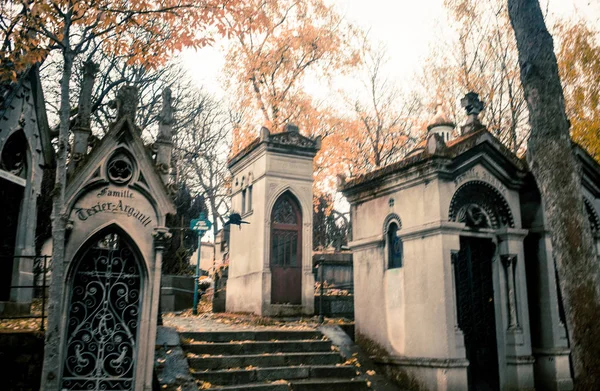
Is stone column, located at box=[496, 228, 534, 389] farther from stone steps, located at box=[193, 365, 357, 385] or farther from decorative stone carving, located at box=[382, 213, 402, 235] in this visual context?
stone steps, located at box=[193, 365, 357, 385]

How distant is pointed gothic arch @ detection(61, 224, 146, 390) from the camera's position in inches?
255

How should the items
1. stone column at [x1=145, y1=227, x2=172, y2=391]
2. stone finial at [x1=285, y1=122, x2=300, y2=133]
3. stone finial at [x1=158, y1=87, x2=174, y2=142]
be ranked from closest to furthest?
stone column at [x1=145, y1=227, x2=172, y2=391] < stone finial at [x1=158, y1=87, x2=174, y2=142] < stone finial at [x1=285, y1=122, x2=300, y2=133]

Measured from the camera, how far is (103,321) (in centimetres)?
662

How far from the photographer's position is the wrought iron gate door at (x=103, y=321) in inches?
255

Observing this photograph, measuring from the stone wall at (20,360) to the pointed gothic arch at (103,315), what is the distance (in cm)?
64

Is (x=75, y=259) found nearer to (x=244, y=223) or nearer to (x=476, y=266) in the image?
(x=476, y=266)

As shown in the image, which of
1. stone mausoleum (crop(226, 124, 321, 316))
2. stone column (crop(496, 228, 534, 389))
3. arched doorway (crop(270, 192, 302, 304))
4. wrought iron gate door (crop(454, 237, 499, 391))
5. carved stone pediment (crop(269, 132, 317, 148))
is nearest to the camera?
stone column (crop(496, 228, 534, 389))

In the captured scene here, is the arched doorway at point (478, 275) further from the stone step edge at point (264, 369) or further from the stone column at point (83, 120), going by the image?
the stone column at point (83, 120)

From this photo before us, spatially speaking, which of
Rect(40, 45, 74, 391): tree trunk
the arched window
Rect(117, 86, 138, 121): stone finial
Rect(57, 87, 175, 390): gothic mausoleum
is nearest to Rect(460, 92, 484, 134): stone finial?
the arched window

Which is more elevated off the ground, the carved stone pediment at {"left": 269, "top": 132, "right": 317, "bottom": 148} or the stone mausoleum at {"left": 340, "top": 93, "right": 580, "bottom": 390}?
the carved stone pediment at {"left": 269, "top": 132, "right": 317, "bottom": 148}

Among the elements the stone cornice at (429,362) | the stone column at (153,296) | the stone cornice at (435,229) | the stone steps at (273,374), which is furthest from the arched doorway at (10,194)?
the stone cornice at (435,229)

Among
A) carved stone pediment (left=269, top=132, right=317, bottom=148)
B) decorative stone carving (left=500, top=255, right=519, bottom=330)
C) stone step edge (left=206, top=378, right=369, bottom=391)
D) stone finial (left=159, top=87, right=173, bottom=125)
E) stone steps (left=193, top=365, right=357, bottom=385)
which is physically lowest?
stone step edge (left=206, top=378, right=369, bottom=391)

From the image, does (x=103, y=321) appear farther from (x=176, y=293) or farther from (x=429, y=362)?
(x=176, y=293)

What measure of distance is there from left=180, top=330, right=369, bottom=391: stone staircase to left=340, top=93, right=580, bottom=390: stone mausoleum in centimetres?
98
